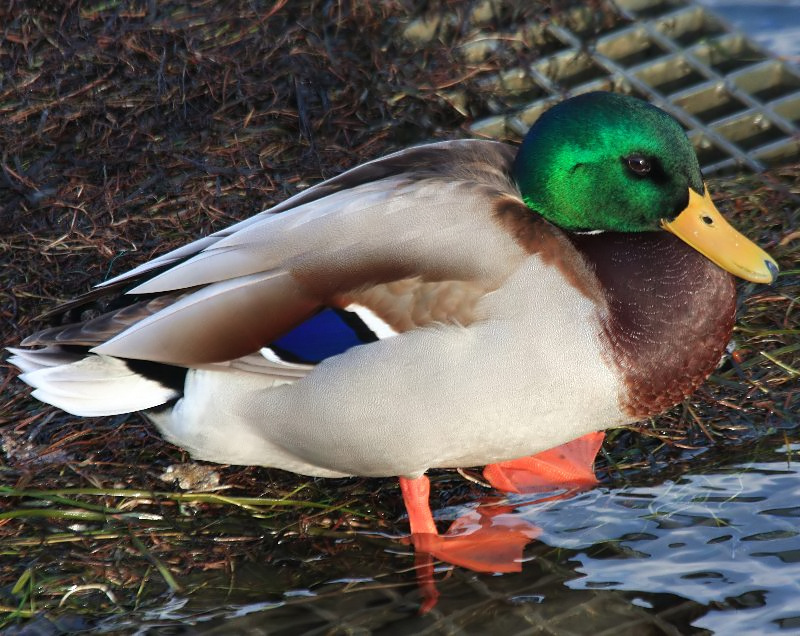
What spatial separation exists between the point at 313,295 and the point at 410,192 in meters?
0.41

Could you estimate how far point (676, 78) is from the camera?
5930 millimetres

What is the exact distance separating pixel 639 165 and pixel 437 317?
75 cm

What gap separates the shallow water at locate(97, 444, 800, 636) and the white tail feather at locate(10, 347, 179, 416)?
562mm

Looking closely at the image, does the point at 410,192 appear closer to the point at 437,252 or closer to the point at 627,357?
the point at 437,252

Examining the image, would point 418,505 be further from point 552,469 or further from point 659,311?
point 659,311

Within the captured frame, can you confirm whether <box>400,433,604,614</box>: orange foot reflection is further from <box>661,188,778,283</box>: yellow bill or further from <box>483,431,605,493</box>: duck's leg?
<box>661,188,778,283</box>: yellow bill

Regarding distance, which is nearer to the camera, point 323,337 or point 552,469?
point 323,337

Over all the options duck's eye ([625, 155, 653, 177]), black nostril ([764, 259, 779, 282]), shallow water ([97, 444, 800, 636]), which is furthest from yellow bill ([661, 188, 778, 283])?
shallow water ([97, 444, 800, 636])

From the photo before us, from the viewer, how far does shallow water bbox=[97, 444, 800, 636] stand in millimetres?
3416

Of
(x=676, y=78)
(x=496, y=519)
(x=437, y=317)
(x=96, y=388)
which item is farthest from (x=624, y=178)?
(x=676, y=78)

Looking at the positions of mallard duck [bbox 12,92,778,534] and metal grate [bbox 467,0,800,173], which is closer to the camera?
mallard duck [bbox 12,92,778,534]

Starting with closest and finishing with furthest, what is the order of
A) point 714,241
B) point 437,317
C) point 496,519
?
point 437,317 < point 714,241 < point 496,519

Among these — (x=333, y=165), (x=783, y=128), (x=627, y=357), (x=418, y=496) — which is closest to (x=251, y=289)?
(x=418, y=496)

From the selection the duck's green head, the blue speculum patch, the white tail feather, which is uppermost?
the duck's green head
